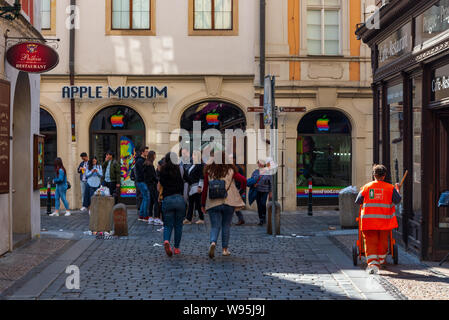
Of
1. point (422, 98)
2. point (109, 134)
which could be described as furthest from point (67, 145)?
point (422, 98)

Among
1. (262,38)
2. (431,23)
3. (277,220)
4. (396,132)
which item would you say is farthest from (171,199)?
(262,38)

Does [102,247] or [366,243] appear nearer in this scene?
[366,243]

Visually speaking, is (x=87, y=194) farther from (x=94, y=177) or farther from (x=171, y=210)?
(x=171, y=210)

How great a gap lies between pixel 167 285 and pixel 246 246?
4165 mm

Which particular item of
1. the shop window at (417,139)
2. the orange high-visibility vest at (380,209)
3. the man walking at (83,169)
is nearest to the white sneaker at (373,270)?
the orange high-visibility vest at (380,209)

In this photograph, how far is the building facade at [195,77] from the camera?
20.7m

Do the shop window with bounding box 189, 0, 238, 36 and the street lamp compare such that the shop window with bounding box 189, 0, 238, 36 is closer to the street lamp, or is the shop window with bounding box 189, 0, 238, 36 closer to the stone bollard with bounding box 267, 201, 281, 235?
the stone bollard with bounding box 267, 201, 281, 235

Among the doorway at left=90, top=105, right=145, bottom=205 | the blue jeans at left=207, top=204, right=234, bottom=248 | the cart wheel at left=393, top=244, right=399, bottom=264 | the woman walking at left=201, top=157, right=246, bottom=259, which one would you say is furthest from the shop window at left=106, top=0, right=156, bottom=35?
the cart wheel at left=393, top=244, right=399, bottom=264

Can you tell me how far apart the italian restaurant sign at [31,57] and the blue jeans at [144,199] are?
18.4ft

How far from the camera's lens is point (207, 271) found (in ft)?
31.1

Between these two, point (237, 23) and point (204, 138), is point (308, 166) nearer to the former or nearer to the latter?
point (204, 138)

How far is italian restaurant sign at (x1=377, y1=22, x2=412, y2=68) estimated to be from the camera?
1158cm

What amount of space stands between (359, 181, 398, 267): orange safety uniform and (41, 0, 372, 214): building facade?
11.2m
